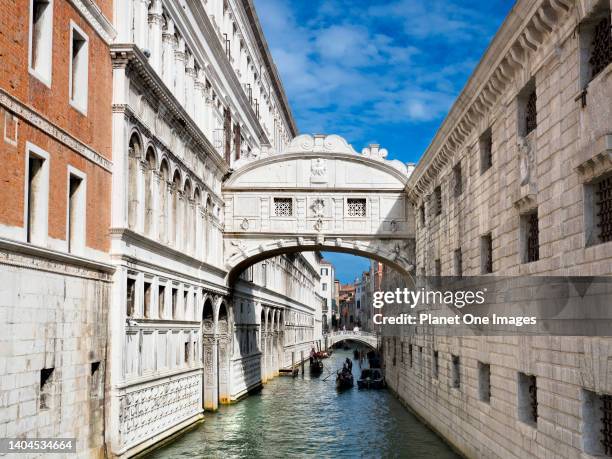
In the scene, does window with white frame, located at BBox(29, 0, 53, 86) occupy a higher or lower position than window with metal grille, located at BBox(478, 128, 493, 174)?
higher

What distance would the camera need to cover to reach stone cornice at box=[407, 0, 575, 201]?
11.0 meters

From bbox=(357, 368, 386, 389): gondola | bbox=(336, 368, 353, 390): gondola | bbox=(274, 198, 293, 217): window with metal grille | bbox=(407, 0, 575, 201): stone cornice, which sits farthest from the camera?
bbox=(336, 368, 353, 390): gondola

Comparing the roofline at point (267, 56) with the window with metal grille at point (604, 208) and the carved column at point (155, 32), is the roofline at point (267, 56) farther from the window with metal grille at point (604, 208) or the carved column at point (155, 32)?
the window with metal grille at point (604, 208)

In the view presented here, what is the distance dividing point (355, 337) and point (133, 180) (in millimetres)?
59979

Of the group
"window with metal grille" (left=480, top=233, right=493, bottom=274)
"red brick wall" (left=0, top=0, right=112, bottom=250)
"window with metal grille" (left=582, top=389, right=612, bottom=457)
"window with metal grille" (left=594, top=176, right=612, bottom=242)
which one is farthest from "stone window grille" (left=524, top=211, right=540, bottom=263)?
"red brick wall" (left=0, top=0, right=112, bottom=250)

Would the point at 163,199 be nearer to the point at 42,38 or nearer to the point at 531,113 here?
the point at 42,38

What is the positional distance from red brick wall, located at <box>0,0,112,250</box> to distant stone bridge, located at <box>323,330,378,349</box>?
57065 mm

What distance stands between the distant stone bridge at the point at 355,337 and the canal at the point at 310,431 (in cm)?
3958

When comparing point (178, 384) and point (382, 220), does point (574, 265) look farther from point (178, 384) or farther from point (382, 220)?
point (382, 220)

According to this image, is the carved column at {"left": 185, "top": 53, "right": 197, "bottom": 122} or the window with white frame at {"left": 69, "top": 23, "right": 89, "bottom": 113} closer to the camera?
the window with white frame at {"left": 69, "top": 23, "right": 89, "bottom": 113}

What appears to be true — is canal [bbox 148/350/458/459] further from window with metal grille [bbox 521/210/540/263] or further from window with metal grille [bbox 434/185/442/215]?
window with metal grille [bbox 521/210/540/263]

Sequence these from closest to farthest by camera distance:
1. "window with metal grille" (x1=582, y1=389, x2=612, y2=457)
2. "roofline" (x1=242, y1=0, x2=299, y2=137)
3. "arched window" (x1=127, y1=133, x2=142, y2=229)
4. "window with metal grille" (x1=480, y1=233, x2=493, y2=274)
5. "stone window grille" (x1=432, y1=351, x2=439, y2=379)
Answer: "window with metal grille" (x1=582, y1=389, x2=612, y2=457), "window with metal grille" (x1=480, y1=233, x2=493, y2=274), "arched window" (x1=127, y1=133, x2=142, y2=229), "stone window grille" (x1=432, y1=351, x2=439, y2=379), "roofline" (x1=242, y1=0, x2=299, y2=137)

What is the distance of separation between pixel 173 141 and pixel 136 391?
6.54 metres

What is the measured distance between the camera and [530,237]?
492 inches
